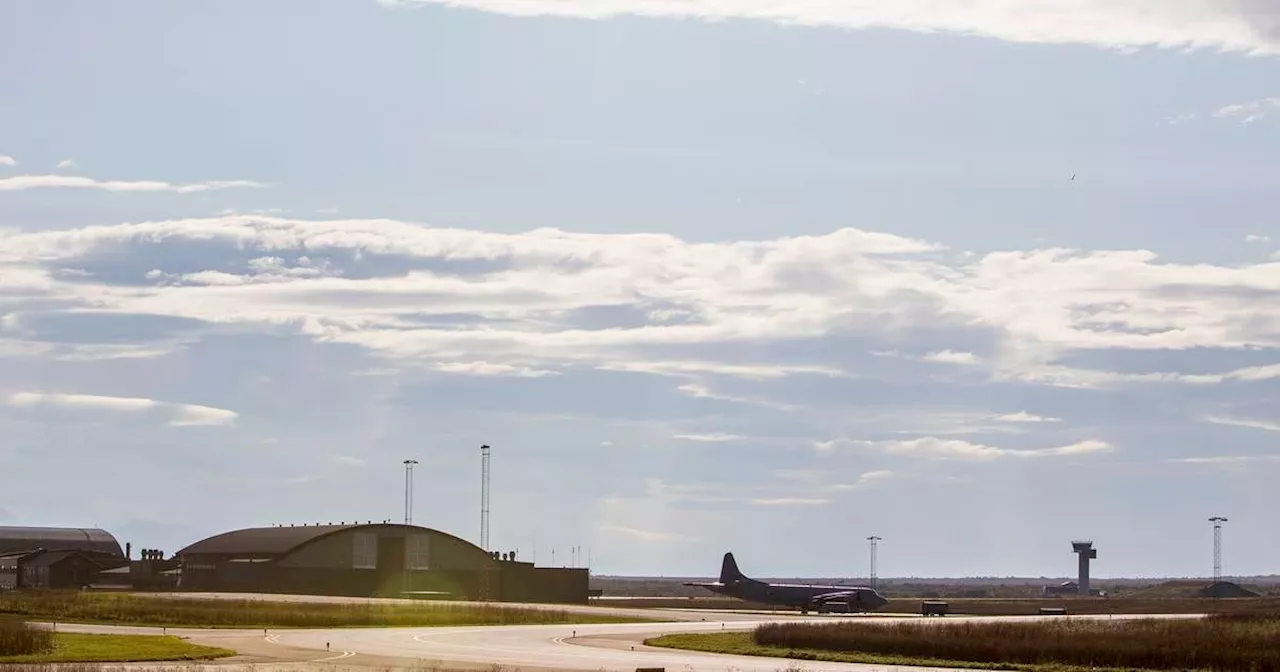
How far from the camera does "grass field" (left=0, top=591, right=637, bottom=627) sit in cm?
10306

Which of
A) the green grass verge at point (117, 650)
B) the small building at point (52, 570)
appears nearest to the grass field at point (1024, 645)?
the green grass verge at point (117, 650)

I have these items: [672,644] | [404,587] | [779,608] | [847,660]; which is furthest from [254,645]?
[779,608]

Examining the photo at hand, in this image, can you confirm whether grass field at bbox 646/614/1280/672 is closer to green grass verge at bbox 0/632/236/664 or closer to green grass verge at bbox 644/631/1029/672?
green grass verge at bbox 644/631/1029/672

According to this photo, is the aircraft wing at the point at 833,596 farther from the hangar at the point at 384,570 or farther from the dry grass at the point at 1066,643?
the dry grass at the point at 1066,643

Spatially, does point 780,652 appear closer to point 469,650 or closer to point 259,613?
point 469,650

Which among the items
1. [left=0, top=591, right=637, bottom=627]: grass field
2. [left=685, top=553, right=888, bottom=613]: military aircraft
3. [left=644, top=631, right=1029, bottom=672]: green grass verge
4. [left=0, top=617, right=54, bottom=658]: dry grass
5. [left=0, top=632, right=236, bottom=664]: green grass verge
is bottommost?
[left=685, top=553, right=888, bottom=613]: military aircraft

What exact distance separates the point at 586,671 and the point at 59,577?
431 ft

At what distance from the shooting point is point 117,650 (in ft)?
229

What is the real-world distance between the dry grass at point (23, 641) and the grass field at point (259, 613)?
29.7 metres

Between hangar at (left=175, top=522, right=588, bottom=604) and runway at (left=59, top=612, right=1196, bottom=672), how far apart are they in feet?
208

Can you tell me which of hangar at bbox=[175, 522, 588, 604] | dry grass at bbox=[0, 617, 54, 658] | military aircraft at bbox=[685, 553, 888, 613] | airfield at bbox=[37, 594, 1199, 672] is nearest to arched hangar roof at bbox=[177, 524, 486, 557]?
hangar at bbox=[175, 522, 588, 604]

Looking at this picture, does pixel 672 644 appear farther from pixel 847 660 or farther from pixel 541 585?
pixel 541 585

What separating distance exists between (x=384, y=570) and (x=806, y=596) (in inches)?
1799

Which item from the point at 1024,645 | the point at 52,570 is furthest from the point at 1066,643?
the point at 52,570
